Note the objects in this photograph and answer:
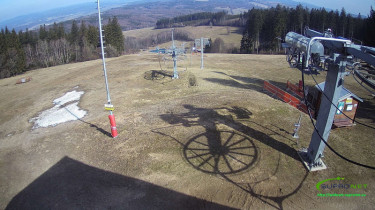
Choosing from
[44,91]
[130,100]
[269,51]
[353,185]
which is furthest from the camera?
[269,51]

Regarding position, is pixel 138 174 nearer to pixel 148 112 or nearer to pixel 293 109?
pixel 148 112

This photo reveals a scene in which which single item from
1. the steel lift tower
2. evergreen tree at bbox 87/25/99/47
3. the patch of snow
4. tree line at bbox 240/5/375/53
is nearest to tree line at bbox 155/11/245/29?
tree line at bbox 240/5/375/53

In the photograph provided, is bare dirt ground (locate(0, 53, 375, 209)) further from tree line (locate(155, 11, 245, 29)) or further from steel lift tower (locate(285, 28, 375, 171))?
tree line (locate(155, 11, 245, 29))

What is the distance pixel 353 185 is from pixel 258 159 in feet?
13.2

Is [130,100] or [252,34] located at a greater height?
[252,34]

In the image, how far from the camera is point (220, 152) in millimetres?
11898

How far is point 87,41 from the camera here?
57.5 meters

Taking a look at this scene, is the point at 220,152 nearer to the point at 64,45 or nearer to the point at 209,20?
A: the point at 64,45

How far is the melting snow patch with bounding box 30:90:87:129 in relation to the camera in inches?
680

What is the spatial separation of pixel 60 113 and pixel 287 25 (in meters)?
56.8

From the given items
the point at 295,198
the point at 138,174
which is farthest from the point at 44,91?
the point at 295,198

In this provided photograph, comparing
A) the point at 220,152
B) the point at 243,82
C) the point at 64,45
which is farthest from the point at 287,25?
the point at 64,45

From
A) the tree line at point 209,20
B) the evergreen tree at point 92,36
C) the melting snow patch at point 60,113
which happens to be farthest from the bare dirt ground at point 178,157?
the tree line at point 209,20

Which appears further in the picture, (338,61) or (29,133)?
(29,133)
